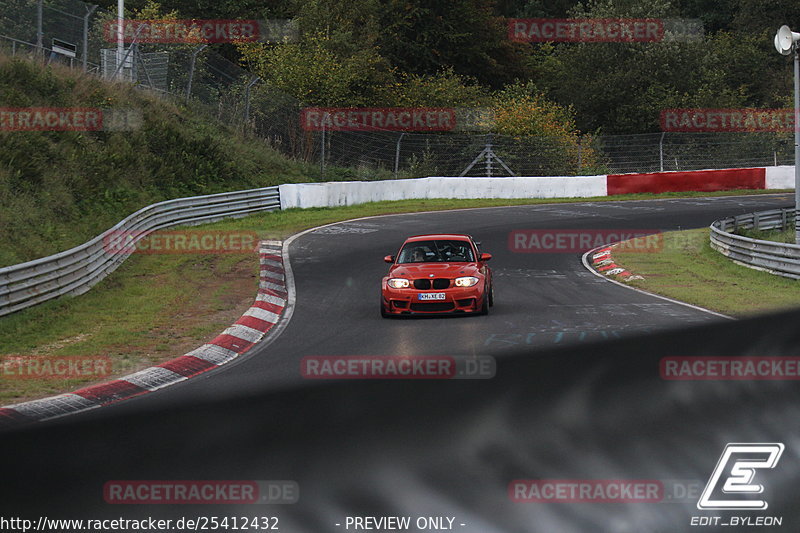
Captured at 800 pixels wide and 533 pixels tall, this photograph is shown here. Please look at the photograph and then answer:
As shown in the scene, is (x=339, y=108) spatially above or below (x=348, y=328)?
above

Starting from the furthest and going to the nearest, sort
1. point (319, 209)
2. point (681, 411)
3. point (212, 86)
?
point (212, 86), point (319, 209), point (681, 411)

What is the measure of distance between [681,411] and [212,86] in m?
35.3

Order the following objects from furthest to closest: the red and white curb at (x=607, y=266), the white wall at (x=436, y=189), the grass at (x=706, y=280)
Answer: the white wall at (x=436, y=189) < the red and white curb at (x=607, y=266) < the grass at (x=706, y=280)

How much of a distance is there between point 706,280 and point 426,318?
7.48 m

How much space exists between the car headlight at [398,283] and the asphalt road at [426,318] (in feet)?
1.83

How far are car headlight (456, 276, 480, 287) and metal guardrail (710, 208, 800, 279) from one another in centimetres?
853

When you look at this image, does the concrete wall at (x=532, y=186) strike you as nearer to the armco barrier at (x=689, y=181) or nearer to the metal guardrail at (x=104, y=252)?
the armco barrier at (x=689, y=181)

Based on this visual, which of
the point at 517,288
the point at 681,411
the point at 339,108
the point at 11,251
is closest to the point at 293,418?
the point at 681,411

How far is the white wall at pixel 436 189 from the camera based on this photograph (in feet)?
102

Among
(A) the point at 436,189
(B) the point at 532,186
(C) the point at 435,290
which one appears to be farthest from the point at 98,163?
(B) the point at 532,186

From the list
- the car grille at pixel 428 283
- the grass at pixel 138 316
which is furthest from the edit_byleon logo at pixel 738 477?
the car grille at pixel 428 283

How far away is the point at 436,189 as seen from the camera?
1430 inches

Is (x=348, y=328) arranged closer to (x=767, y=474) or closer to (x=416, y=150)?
(x=767, y=474)

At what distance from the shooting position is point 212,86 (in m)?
37.5
